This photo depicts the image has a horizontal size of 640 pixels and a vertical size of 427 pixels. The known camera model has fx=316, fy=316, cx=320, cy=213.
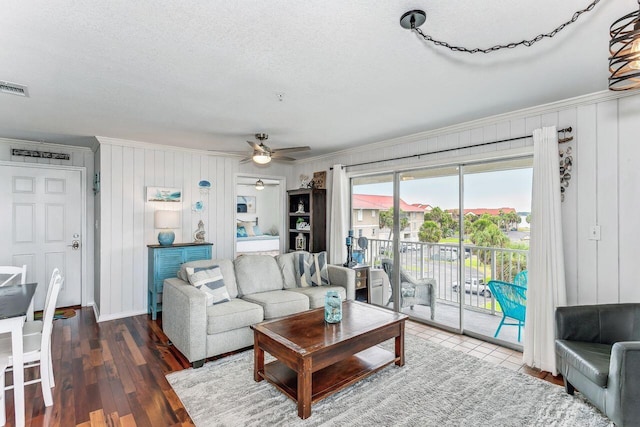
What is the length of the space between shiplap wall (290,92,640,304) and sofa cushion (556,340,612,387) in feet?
2.13

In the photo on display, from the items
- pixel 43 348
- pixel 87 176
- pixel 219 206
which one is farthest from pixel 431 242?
pixel 87 176

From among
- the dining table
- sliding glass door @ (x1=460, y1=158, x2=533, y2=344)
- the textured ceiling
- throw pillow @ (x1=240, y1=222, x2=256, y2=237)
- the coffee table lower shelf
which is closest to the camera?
the textured ceiling

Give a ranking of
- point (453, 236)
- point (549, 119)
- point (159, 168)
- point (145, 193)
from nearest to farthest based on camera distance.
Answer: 1. point (549, 119)
2. point (453, 236)
3. point (145, 193)
4. point (159, 168)

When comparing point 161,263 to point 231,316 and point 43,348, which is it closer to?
point 231,316

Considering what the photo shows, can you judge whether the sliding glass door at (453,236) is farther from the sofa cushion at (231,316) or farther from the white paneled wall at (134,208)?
the white paneled wall at (134,208)

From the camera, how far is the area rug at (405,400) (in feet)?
7.29

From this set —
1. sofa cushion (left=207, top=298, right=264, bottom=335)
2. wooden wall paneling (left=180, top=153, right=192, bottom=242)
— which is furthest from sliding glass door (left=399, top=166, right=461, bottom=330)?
wooden wall paneling (left=180, top=153, right=192, bottom=242)

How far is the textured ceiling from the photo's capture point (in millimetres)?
1655

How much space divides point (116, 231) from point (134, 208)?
1.31ft

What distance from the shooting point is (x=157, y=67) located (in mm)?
2268

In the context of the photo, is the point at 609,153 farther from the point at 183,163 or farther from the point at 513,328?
the point at 183,163

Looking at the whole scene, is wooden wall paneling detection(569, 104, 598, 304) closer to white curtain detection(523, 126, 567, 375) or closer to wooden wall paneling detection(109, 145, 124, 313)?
white curtain detection(523, 126, 567, 375)

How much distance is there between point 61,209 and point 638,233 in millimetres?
7008

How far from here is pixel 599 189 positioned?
281 centimetres
